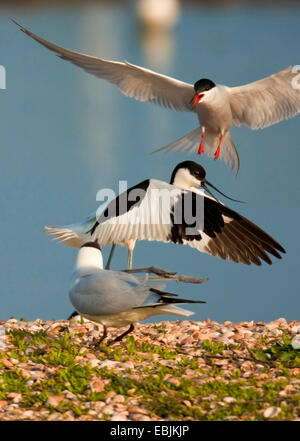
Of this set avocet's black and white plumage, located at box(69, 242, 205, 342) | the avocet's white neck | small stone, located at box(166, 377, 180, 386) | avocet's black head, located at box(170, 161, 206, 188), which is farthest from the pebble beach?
avocet's black head, located at box(170, 161, 206, 188)

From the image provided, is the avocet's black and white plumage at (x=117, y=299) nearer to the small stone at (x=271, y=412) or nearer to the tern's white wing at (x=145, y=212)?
the tern's white wing at (x=145, y=212)

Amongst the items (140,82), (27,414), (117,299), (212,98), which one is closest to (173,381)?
(117,299)

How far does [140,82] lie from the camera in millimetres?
7438

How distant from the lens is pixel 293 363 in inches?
178

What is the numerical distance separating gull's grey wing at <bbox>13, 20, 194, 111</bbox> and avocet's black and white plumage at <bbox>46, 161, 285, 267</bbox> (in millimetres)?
1950

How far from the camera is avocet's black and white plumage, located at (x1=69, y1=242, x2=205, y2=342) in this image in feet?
14.9

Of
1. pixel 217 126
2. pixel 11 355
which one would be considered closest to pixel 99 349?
pixel 11 355

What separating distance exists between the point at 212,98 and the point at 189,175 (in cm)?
133

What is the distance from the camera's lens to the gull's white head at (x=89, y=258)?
4.93 meters

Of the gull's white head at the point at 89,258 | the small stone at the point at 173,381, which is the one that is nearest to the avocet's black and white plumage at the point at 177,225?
the gull's white head at the point at 89,258

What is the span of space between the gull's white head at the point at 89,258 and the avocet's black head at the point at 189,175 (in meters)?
1.28
